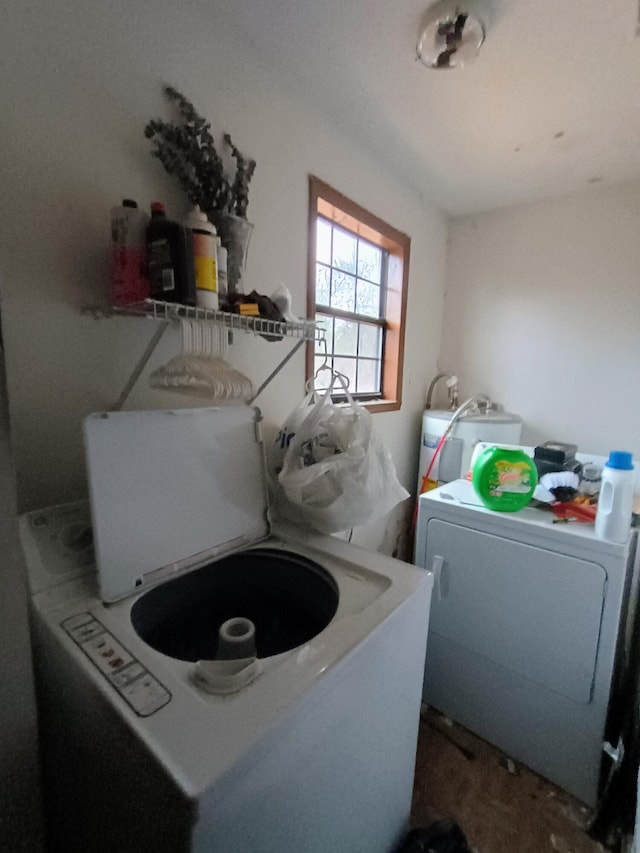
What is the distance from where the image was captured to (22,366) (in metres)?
1.01

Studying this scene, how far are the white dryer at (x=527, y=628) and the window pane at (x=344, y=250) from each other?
143cm

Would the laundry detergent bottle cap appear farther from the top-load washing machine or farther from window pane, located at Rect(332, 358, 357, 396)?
window pane, located at Rect(332, 358, 357, 396)

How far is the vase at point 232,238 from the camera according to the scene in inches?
47.1

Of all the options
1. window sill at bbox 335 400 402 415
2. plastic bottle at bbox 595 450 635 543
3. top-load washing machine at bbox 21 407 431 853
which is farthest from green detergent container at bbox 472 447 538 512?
window sill at bbox 335 400 402 415

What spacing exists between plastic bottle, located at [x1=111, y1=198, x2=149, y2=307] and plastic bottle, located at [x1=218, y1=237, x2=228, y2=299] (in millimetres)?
198

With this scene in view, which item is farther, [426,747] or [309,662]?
[426,747]

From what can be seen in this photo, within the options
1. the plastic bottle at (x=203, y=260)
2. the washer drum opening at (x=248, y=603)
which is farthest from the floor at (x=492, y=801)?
the plastic bottle at (x=203, y=260)

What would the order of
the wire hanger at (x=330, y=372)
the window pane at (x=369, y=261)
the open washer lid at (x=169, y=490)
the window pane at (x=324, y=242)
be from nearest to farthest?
the open washer lid at (x=169, y=490)
the wire hanger at (x=330, y=372)
the window pane at (x=324, y=242)
the window pane at (x=369, y=261)

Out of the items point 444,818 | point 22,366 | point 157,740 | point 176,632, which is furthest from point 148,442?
point 444,818

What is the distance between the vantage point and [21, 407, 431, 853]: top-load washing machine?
0.57 metres

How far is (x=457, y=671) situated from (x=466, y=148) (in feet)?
8.44

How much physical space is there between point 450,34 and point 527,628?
2.12m

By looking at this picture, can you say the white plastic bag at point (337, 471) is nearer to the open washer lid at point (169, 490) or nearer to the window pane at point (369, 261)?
the open washer lid at point (169, 490)

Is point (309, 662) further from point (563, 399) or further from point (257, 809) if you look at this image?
point (563, 399)
